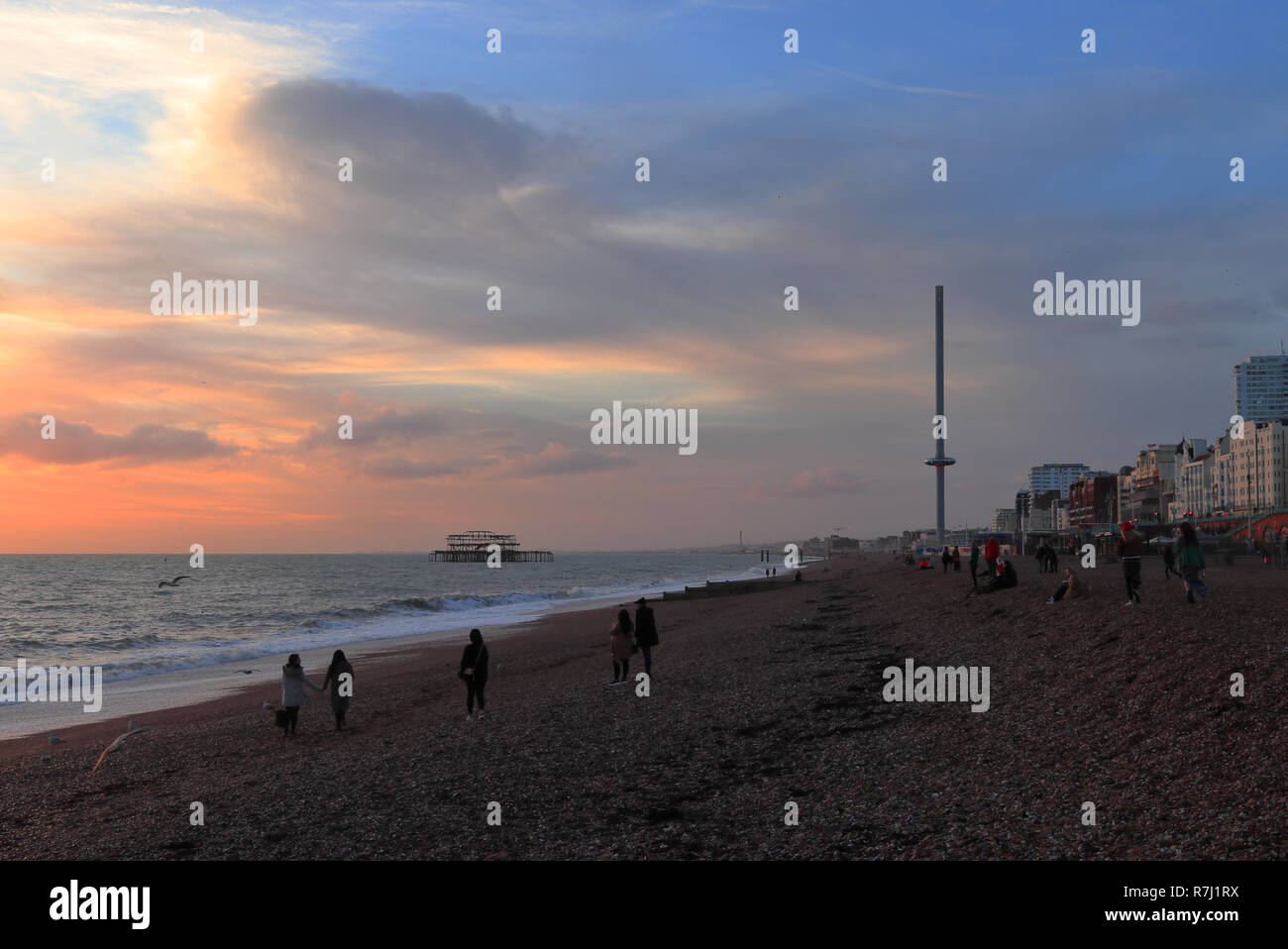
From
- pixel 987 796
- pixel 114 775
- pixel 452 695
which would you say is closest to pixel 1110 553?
pixel 452 695

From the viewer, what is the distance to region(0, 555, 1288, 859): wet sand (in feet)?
31.4

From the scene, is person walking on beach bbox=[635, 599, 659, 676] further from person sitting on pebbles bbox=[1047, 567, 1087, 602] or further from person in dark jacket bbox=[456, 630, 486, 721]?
person sitting on pebbles bbox=[1047, 567, 1087, 602]

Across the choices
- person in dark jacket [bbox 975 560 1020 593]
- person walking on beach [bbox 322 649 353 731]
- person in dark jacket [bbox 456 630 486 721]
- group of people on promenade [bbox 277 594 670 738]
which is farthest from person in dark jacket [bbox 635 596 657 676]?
person in dark jacket [bbox 975 560 1020 593]

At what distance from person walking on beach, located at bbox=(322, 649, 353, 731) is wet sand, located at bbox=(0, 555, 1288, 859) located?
0.63 m

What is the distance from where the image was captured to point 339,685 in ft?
59.4

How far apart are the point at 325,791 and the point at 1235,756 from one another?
12392 mm

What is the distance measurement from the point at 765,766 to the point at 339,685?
9.84 metres

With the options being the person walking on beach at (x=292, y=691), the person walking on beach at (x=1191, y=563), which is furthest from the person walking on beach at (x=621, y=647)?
the person walking on beach at (x=1191, y=563)

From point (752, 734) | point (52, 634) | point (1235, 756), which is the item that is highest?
point (1235, 756)

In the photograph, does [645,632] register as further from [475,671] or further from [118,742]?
[118,742]

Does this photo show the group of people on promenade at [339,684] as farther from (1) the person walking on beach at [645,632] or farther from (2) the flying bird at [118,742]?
(1) the person walking on beach at [645,632]

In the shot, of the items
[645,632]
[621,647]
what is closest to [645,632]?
[645,632]
